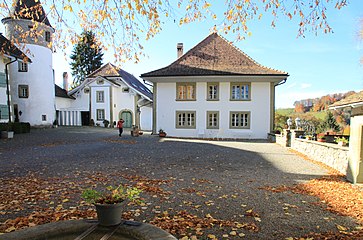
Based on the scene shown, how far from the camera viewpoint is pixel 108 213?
9.92 ft

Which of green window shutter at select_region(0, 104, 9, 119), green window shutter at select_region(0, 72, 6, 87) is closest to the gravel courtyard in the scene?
green window shutter at select_region(0, 104, 9, 119)

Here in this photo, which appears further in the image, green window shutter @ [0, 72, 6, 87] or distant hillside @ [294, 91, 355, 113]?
distant hillside @ [294, 91, 355, 113]

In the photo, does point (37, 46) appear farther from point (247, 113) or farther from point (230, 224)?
point (230, 224)

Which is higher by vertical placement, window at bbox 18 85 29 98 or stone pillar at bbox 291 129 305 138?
window at bbox 18 85 29 98

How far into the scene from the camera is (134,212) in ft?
14.3

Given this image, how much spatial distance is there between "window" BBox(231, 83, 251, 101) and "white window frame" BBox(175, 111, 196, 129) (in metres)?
3.85

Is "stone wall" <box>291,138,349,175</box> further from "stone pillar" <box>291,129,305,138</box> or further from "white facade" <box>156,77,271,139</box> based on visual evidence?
"white facade" <box>156,77,271,139</box>

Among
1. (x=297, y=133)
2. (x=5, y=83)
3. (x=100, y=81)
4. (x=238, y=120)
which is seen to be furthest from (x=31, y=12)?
(x=100, y=81)

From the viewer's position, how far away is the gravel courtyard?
152 inches

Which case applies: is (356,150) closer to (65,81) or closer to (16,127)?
(16,127)

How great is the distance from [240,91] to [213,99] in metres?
2.38

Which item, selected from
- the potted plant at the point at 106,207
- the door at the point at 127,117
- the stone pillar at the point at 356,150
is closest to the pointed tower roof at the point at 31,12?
the potted plant at the point at 106,207

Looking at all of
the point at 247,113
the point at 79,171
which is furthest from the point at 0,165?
the point at 247,113

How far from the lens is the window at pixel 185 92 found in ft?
68.7
